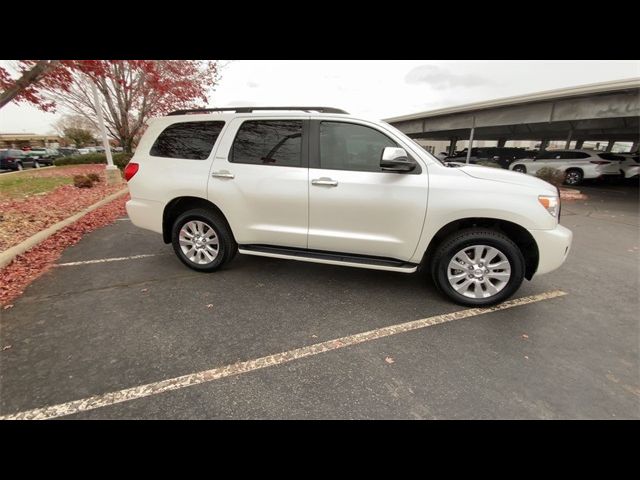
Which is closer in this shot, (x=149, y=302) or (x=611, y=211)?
(x=149, y=302)

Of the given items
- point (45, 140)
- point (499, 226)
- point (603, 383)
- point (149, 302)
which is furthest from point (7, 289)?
point (45, 140)

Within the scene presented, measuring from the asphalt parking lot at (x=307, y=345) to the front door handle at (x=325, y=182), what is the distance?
1.24 metres

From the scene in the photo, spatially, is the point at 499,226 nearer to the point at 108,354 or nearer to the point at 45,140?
the point at 108,354

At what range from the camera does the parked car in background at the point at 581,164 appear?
1461cm

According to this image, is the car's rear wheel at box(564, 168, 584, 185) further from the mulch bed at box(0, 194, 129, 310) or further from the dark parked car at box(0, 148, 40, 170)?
the dark parked car at box(0, 148, 40, 170)

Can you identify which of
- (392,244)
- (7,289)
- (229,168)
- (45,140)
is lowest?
(7,289)

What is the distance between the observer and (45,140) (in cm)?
5991

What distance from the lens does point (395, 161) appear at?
2.96m

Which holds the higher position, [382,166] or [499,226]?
[382,166]

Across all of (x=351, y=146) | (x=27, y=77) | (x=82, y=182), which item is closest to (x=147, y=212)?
(x=351, y=146)

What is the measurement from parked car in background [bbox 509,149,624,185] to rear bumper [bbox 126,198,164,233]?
57.6 feet

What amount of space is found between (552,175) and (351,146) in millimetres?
15119
